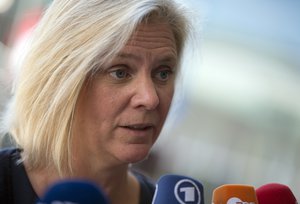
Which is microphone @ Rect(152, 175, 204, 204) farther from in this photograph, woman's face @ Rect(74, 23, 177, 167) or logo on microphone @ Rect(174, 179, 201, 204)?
woman's face @ Rect(74, 23, 177, 167)

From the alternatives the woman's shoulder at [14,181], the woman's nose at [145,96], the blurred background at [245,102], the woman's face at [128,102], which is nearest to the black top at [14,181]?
the woman's shoulder at [14,181]

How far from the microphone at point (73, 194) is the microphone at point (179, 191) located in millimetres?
222

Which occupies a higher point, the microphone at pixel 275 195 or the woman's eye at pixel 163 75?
the woman's eye at pixel 163 75

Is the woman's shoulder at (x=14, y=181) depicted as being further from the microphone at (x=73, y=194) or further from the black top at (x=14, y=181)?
the microphone at (x=73, y=194)

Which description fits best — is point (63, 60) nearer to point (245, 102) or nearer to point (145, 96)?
point (145, 96)

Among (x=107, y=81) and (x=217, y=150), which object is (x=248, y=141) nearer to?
(x=217, y=150)

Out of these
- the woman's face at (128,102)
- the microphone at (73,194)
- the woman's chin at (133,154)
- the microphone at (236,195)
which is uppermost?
the woman's face at (128,102)

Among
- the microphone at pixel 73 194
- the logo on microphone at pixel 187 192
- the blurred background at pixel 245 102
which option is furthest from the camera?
the blurred background at pixel 245 102

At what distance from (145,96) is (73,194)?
0.45 metres

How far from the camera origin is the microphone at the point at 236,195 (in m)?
0.74

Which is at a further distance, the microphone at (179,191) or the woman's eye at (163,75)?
the woman's eye at (163,75)

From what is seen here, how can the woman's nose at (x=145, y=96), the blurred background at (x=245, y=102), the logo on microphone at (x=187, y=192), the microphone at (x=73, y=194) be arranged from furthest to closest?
the blurred background at (x=245, y=102) < the woman's nose at (x=145, y=96) < the logo on microphone at (x=187, y=192) < the microphone at (x=73, y=194)

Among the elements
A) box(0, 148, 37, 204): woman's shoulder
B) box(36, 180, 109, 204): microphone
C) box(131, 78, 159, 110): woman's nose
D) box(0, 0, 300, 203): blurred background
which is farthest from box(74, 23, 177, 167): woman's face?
box(0, 0, 300, 203): blurred background

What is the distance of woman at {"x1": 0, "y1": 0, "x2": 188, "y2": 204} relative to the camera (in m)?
0.94
